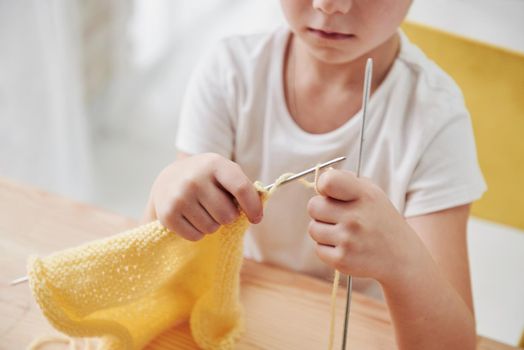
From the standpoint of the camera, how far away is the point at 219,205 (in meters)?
0.57

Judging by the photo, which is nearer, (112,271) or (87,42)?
(112,271)

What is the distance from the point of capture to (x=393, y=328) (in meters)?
0.64

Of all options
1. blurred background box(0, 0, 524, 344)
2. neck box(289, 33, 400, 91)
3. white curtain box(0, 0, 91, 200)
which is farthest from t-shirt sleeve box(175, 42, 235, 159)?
white curtain box(0, 0, 91, 200)

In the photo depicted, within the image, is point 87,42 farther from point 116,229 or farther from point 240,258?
point 240,258

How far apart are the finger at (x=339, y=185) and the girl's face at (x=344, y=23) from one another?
0.19 metres

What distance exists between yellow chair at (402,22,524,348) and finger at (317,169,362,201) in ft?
1.34

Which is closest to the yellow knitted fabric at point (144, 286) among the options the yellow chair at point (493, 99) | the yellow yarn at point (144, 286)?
the yellow yarn at point (144, 286)

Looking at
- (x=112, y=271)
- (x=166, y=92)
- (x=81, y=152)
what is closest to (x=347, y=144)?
(x=112, y=271)

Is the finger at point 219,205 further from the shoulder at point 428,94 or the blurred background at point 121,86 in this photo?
the blurred background at point 121,86

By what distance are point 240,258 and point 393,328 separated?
0.18 m

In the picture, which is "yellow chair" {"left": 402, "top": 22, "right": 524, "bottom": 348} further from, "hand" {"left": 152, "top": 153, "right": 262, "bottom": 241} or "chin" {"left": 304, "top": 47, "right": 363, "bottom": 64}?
"hand" {"left": 152, "top": 153, "right": 262, "bottom": 241}

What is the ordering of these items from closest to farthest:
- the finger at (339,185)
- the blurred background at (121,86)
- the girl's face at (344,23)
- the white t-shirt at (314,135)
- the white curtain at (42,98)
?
the finger at (339,185) < the girl's face at (344,23) < the white t-shirt at (314,135) < the blurred background at (121,86) < the white curtain at (42,98)

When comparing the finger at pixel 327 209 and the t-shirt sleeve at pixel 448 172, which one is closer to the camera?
the finger at pixel 327 209

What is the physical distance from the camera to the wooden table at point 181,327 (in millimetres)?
643
